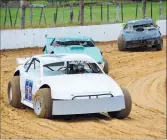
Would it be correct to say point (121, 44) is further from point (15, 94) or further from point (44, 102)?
point (44, 102)

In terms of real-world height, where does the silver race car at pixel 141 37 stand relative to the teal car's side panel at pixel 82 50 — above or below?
below

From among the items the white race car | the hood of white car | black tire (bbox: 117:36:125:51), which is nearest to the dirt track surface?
the white race car

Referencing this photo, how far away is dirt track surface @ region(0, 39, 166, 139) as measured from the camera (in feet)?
35.4

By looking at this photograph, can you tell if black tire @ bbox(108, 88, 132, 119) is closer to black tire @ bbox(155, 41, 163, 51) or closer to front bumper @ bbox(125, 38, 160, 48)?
front bumper @ bbox(125, 38, 160, 48)

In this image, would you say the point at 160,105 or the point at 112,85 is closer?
the point at 112,85

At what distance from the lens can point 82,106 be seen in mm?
11883

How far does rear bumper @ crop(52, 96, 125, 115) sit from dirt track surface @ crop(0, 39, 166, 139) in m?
0.22

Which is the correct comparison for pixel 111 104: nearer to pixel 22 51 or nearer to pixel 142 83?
pixel 142 83

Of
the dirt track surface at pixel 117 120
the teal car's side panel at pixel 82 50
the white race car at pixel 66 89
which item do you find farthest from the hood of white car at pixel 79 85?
the teal car's side panel at pixel 82 50

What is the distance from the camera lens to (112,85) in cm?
1249

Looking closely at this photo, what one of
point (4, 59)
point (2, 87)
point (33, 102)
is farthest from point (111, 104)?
point (4, 59)

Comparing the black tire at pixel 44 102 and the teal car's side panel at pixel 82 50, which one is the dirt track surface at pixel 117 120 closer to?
the black tire at pixel 44 102

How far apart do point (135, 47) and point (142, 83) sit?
8.68m

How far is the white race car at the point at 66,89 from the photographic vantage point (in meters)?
11.9
